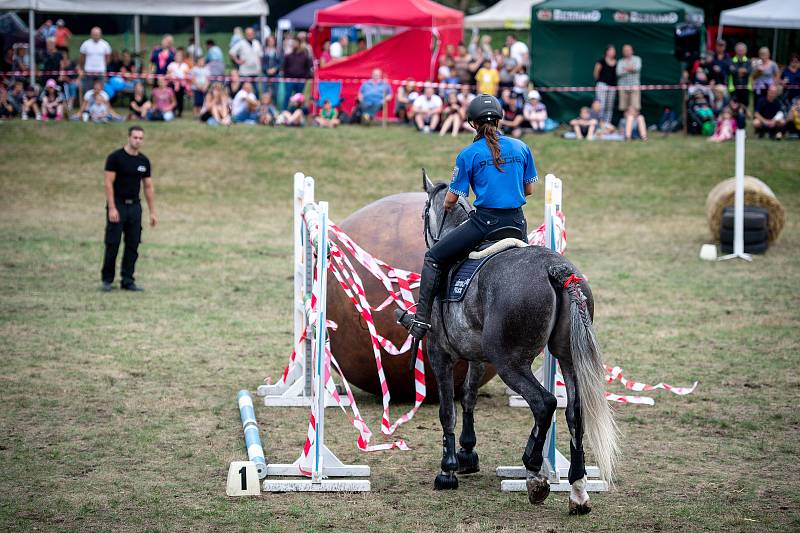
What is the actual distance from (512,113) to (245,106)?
733cm

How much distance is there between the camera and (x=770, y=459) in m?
8.10

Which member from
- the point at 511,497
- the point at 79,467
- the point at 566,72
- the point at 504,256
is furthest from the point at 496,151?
the point at 566,72

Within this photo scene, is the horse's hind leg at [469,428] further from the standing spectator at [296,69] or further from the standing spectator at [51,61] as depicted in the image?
the standing spectator at [51,61]

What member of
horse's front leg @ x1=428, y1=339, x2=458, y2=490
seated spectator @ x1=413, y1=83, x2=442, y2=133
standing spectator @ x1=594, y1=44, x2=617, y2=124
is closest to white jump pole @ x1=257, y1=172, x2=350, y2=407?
horse's front leg @ x1=428, y1=339, x2=458, y2=490

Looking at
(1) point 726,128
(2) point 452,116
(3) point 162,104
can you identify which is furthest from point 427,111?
(1) point 726,128

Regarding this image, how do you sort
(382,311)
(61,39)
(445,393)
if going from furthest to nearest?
(61,39)
(382,311)
(445,393)

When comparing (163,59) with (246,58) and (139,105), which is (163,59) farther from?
(246,58)

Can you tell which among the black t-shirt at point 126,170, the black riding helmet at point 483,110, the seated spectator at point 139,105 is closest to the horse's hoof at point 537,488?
the black riding helmet at point 483,110

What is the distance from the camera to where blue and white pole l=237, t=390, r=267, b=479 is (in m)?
7.62

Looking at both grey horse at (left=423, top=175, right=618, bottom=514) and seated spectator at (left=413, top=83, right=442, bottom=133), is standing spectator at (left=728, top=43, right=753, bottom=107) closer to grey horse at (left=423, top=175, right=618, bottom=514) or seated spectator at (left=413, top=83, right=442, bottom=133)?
seated spectator at (left=413, top=83, right=442, bottom=133)

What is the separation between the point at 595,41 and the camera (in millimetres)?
27500

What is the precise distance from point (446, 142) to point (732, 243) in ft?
31.5

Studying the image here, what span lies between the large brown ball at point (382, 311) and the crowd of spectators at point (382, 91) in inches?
655

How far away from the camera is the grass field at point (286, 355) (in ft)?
23.3
